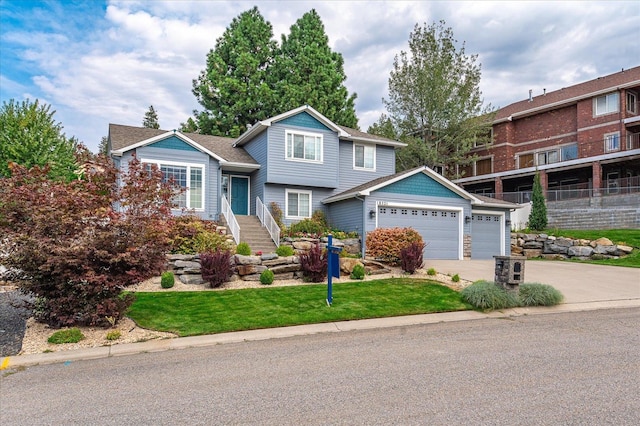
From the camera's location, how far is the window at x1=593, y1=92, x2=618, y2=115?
30125 mm

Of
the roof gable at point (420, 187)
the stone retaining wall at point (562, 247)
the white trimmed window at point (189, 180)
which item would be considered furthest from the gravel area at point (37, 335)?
the stone retaining wall at point (562, 247)

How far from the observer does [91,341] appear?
7438 millimetres

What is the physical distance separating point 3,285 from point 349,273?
1016 cm

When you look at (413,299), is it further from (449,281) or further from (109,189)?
(109,189)

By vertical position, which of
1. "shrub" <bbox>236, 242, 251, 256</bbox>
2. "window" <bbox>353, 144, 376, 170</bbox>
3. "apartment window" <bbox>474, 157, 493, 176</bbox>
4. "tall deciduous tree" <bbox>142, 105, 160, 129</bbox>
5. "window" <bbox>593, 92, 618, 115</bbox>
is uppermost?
"tall deciduous tree" <bbox>142, 105, 160, 129</bbox>

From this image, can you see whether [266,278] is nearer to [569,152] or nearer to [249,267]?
[249,267]

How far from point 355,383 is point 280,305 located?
4892 millimetres

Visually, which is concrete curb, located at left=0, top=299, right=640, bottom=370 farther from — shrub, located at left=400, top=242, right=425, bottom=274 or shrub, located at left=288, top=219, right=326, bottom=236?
shrub, located at left=288, top=219, right=326, bottom=236

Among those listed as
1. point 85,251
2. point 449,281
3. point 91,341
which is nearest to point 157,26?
point 85,251

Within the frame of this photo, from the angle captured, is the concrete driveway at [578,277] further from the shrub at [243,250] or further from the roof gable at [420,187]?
the shrub at [243,250]

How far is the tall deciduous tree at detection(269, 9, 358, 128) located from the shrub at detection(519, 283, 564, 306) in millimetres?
25275

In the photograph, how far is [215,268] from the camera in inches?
478

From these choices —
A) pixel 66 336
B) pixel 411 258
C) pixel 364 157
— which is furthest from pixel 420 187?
pixel 66 336

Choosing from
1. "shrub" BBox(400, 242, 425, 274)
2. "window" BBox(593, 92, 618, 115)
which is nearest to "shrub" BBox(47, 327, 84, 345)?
"shrub" BBox(400, 242, 425, 274)
